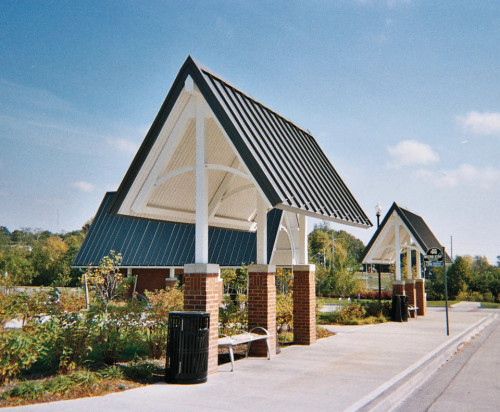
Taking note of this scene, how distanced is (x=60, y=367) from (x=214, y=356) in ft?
8.53

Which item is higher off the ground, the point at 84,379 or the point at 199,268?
the point at 199,268

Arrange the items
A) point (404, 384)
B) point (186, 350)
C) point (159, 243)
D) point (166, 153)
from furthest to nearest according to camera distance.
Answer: point (159, 243)
point (166, 153)
point (404, 384)
point (186, 350)

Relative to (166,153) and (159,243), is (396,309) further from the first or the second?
(159,243)

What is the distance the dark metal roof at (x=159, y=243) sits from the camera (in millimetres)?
28625

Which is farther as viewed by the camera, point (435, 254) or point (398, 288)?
point (398, 288)

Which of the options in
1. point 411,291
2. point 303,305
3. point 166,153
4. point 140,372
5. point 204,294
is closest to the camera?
point 140,372

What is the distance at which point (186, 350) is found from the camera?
7898 millimetres

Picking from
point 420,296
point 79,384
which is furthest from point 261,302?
point 420,296

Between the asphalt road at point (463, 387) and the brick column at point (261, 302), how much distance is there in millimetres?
3408

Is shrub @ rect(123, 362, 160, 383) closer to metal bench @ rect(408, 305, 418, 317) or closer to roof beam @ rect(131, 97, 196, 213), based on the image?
roof beam @ rect(131, 97, 196, 213)

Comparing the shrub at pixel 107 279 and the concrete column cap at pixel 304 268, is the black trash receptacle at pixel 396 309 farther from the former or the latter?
the shrub at pixel 107 279

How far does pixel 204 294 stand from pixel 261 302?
96.6 inches

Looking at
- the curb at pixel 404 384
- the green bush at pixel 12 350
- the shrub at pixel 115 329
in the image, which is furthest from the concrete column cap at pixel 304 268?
the green bush at pixel 12 350

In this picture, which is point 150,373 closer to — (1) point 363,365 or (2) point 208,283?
(2) point 208,283
